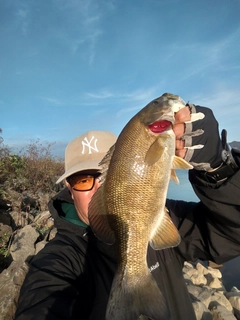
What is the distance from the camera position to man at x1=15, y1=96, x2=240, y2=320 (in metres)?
2.05

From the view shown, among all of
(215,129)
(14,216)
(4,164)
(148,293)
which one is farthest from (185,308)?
(4,164)

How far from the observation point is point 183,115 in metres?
1.87

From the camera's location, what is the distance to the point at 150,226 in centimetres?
191

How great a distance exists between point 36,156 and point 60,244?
9953mm

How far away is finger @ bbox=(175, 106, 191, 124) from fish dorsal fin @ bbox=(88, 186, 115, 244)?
78 cm

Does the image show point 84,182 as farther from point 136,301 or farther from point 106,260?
point 136,301

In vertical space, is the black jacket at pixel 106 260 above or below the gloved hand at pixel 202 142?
below

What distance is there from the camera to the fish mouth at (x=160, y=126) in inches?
75.5

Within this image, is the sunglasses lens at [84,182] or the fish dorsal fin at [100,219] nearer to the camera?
the fish dorsal fin at [100,219]

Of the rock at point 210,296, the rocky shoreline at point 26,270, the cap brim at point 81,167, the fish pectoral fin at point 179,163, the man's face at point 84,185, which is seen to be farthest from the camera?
the rock at point 210,296

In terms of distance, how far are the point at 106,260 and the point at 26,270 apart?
2.11 meters

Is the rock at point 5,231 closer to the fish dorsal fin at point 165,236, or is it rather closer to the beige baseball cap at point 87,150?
the beige baseball cap at point 87,150

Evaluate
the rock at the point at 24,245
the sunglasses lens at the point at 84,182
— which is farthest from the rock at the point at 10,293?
the sunglasses lens at the point at 84,182

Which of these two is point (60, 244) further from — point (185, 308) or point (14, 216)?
point (14, 216)
